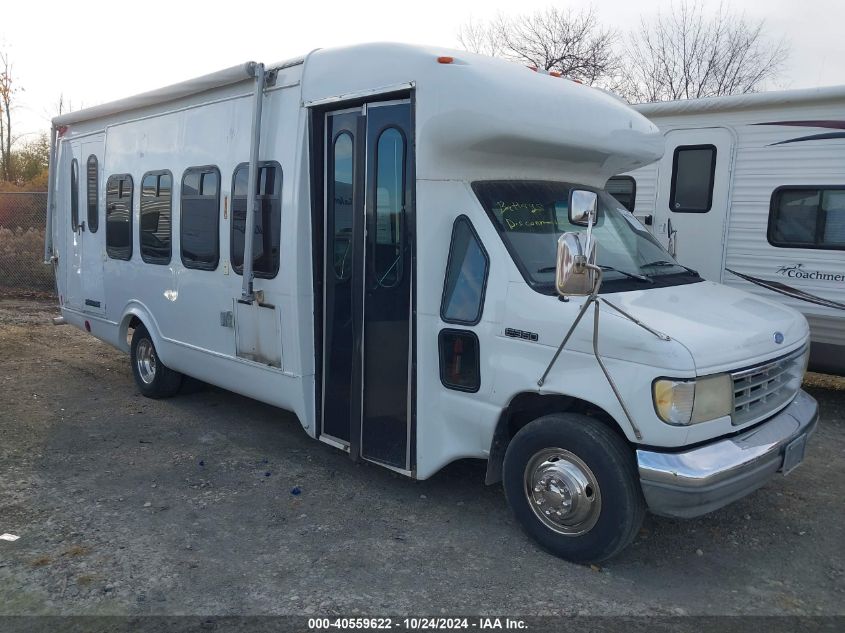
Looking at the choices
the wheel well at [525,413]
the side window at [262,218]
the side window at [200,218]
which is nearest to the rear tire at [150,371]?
the side window at [200,218]

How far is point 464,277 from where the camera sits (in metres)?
4.35

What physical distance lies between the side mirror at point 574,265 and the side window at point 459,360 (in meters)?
0.86

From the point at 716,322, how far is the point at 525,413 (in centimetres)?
123

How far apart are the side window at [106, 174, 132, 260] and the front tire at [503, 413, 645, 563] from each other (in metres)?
4.82

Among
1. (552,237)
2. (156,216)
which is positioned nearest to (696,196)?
(552,237)

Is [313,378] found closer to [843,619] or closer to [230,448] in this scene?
[230,448]

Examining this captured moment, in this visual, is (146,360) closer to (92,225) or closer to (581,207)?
(92,225)

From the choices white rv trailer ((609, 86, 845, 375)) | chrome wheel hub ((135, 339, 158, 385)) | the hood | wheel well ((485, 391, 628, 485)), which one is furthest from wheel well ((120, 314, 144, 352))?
white rv trailer ((609, 86, 845, 375))

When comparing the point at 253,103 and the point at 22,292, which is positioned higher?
the point at 253,103

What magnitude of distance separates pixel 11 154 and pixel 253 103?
75.9 ft

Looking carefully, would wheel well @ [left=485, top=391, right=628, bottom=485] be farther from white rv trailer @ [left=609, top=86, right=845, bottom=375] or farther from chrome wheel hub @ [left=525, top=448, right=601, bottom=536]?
white rv trailer @ [left=609, top=86, right=845, bottom=375]

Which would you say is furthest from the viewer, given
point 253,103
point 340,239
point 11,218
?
point 11,218

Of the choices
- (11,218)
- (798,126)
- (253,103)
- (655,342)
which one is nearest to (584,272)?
(655,342)

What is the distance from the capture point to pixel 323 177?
5.05 meters
